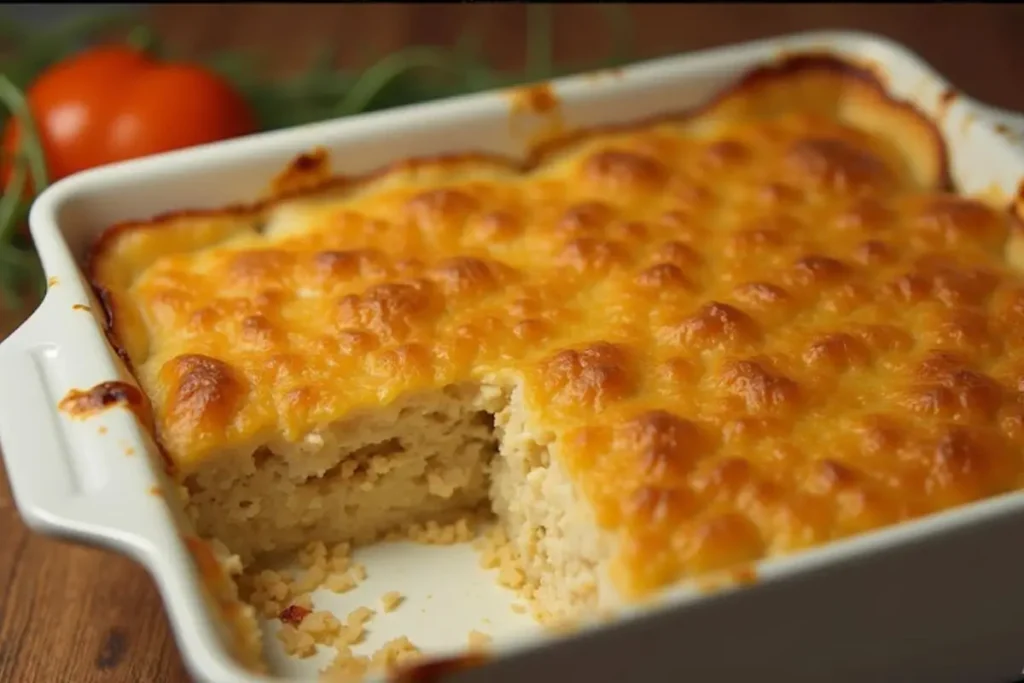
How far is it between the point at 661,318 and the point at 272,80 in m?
1.63

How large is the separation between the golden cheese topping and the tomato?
0.53 m

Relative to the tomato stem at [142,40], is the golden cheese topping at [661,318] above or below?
above

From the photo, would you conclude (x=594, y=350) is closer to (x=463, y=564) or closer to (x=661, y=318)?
(x=661, y=318)

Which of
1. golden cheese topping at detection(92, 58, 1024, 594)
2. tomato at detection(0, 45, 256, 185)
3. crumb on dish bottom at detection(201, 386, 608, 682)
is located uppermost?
→ golden cheese topping at detection(92, 58, 1024, 594)

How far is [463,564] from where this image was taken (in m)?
1.98

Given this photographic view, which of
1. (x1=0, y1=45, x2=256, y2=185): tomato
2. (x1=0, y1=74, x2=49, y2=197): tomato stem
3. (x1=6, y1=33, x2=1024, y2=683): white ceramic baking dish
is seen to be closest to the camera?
(x1=6, y1=33, x2=1024, y2=683): white ceramic baking dish

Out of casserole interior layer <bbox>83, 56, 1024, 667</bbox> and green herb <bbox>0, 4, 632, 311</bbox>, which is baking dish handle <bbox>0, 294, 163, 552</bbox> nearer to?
casserole interior layer <bbox>83, 56, 1024, 667</bbox>

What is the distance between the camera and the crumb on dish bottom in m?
1.79

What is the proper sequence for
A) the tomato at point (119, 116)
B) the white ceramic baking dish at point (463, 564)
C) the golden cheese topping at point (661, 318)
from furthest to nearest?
the tomato at point (119, 116) < the golden cheese topping at point (661, 318) < the white ceramic baking dish at point (463, 564)

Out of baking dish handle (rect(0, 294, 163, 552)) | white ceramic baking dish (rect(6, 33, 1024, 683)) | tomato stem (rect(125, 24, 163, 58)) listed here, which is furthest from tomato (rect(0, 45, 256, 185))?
baking dish handle (rect(0, 294, 163, 552))

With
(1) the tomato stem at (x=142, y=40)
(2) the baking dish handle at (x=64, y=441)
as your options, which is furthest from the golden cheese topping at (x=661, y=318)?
(1) the tomato stem at (x=142, y=40)

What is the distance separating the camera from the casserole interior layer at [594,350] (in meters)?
1.63

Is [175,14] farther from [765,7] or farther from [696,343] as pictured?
[696,343]

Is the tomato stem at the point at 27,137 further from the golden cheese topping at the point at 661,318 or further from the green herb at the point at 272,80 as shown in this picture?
the golden cheese topping at the point at 661,318
